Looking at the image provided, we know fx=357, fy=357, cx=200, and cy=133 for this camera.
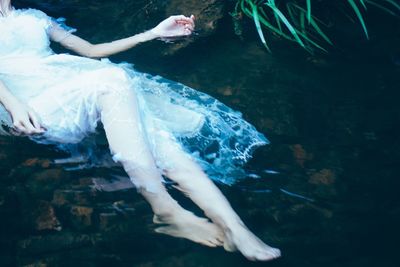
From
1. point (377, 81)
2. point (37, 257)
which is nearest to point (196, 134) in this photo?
point (37, 257)

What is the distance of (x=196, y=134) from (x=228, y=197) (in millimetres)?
571

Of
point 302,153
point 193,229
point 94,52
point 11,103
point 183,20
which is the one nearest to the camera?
point 193,229

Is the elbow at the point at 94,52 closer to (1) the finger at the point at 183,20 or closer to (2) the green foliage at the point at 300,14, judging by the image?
(1) the finger at the point at 183,20

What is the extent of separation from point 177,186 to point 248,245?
619 millimetres

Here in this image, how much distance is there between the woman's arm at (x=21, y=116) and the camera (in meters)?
2.13

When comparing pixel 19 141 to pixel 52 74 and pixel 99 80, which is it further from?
pixel 99 80

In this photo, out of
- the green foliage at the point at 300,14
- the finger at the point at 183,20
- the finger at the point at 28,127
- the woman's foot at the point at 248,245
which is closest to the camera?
the woman's foot at the point at 248,245

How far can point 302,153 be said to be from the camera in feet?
8.82

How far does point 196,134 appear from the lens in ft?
8.76

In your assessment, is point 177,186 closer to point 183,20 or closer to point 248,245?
point 248,245

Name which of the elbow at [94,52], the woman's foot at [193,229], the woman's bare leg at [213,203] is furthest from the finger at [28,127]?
the elbow at [94,52]

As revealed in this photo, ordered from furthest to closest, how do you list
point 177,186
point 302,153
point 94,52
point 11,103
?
1. point 94,52
2. point 302,153
3. point 177,186
4. point 11,103

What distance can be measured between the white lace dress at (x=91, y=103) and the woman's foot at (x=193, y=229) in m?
0.42

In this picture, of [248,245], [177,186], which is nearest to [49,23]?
[177,186]
